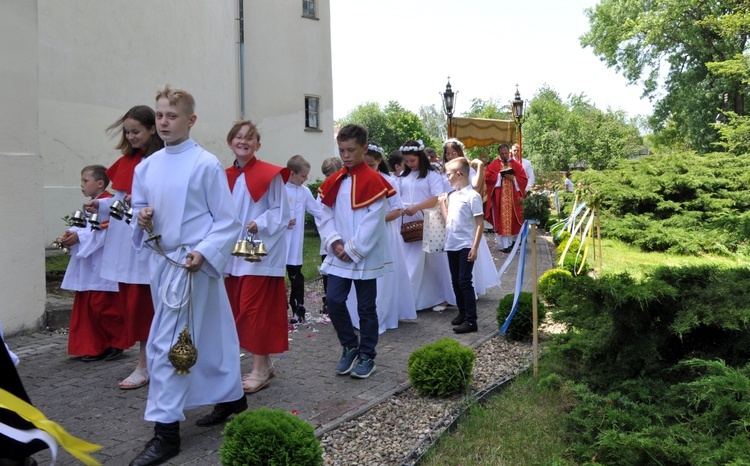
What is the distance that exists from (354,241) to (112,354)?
8.73ft

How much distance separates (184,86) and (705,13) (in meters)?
26.5

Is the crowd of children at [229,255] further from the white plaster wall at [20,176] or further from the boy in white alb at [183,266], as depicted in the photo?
the white plaster wall at [20,176]

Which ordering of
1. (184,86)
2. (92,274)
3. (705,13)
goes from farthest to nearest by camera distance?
(705,13)
(184,86)
(92,274)

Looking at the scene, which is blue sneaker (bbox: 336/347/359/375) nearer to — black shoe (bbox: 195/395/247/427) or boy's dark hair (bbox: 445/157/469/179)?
black shoe (bbox: 195/395/247/427)

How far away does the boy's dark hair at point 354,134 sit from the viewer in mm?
5965

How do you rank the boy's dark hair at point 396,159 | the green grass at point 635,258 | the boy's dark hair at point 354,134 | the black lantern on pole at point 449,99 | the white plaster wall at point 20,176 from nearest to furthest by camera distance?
the boy's dark hair at point 354,134, the white plaster wall at point 20,176, the boy's dark hair at point 396,159, the green grass at point 635,258, the black lantern on pole at point 449,99

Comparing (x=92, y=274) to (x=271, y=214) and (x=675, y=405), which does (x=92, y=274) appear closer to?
(x=271, y=214)

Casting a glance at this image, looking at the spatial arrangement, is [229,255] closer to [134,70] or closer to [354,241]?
[354,241]

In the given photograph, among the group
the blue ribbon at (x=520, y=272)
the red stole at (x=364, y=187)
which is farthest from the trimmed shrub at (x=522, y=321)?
the red stole at (x=364, y=187)

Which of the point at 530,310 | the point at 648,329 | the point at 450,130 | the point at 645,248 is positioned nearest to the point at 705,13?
the point at 450,130

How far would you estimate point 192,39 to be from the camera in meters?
17.4

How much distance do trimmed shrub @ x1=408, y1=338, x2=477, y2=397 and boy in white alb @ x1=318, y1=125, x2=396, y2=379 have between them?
2.02ft

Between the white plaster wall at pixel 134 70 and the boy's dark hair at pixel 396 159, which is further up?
the white plaster wall at pixel 134 70

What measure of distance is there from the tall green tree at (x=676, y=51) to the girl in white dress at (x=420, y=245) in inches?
976
